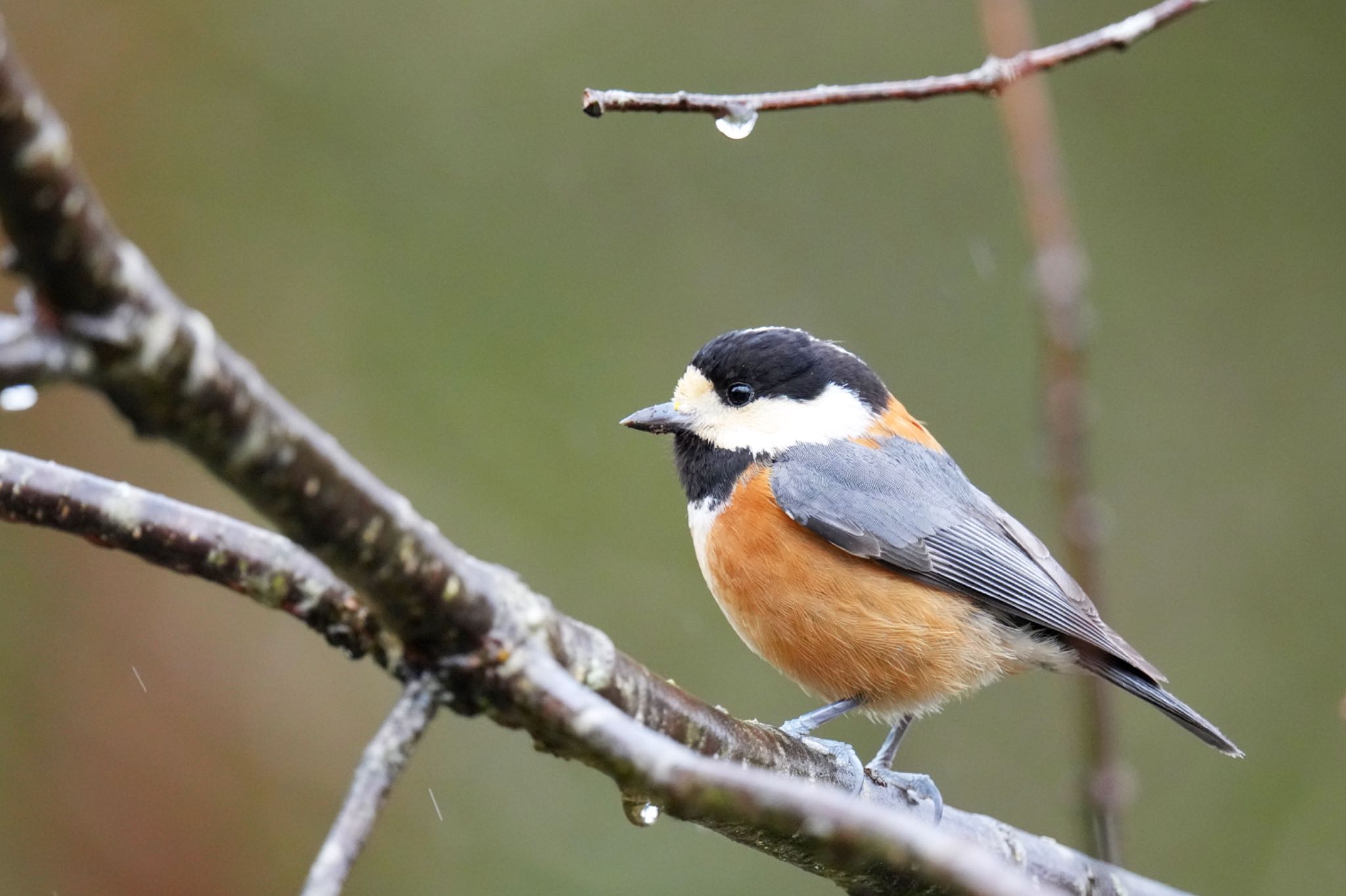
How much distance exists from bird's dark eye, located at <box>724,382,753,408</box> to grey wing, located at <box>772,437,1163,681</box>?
7.9 inches

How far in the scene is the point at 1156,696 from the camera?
10.1ft

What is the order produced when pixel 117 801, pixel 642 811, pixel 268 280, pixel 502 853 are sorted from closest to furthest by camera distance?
pixel 642 811 → pixel 117 801 → pixel 502 853 → pixel 268 280

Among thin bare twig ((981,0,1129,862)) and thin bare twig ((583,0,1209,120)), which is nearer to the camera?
thin bare twig ((981,0,1129,862))

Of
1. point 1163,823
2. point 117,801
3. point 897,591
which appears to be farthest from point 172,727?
point 1163,823

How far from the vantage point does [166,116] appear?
5965 mm

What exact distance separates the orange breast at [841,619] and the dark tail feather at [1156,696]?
18 cm

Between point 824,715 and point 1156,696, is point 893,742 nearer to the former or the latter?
point 824,715

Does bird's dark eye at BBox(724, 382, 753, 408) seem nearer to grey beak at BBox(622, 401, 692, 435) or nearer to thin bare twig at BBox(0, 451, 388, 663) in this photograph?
grey beak at BBox(622, 401, 692, 435)

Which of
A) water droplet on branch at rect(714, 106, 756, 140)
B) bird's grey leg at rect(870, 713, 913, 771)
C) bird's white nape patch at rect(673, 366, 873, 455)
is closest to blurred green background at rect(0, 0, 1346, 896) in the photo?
bird's grey leg at rect(870, 713, 913, 771)

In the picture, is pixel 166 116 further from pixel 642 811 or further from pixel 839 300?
pixel 642 811

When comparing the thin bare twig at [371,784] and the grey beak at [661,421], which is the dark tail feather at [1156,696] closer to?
the grey beak at [661,421]

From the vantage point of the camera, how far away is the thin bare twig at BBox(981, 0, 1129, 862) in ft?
4.89

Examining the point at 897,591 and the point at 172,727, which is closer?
the point at 897,591

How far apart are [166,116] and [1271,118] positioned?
5439 mm
